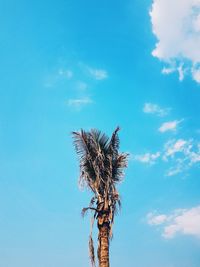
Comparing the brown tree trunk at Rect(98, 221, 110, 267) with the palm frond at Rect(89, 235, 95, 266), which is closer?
the brown tree trunk at Rect(98, 221, 110, 267)

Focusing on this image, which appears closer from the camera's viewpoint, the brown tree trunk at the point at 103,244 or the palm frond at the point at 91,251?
the brown tree trunk at the point at 103,244

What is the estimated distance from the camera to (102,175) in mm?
24109

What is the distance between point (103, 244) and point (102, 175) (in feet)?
12.6

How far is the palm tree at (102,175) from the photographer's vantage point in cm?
2250

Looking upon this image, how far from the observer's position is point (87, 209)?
76.2ft

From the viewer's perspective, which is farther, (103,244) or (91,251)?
(91,251)

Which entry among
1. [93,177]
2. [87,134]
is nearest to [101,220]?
[93,177]

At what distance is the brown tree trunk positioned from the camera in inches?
856

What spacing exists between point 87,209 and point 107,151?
352cm

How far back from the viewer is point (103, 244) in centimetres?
2197

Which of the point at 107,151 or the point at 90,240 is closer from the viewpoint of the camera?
the point at 90,240

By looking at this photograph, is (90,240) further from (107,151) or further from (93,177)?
Answer: (107,151)

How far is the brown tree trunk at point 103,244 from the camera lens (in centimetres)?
2173

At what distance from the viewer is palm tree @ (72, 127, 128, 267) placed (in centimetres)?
2250
